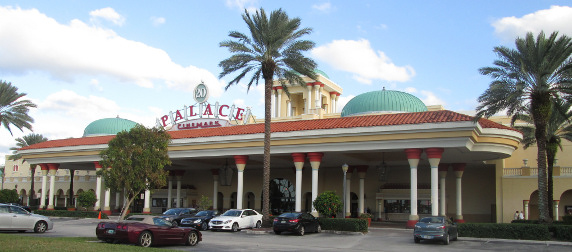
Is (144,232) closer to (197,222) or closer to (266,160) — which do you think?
(197,222)

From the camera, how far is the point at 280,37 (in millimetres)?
30281

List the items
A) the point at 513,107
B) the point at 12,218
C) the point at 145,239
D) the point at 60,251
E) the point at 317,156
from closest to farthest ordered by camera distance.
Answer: the point at 60,251
the point at 145,239
the point at 12,218
the point at 513,107
the point at 317,156

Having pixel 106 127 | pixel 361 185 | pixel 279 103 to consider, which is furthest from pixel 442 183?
pixel 106 127

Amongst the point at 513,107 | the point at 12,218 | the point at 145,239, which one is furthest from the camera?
the point at 513,107

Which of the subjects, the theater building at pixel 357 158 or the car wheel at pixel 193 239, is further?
the theater building at pixel 357 158

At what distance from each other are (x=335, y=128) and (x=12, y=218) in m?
18.3

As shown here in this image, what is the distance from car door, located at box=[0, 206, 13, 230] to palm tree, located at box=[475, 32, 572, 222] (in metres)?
23.5

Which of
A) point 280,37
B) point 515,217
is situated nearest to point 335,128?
point 280,37

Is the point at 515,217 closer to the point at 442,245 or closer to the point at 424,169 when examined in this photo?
the point at 424,169

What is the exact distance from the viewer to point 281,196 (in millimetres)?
48844

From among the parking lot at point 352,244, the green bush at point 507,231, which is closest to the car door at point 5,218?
the parking lot at point 352,244

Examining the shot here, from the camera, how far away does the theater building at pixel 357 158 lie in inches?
1206

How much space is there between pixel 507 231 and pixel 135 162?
1932cm

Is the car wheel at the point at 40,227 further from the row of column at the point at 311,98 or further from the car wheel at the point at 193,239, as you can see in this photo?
the row of column at the point at 311,98
